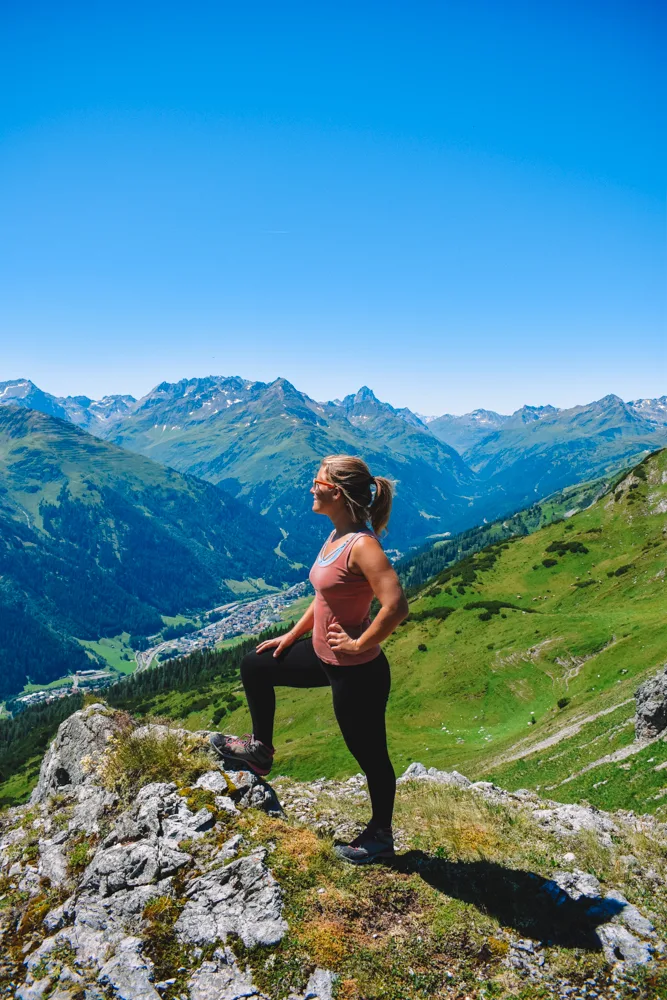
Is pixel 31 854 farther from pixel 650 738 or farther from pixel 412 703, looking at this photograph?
pixel 412 703

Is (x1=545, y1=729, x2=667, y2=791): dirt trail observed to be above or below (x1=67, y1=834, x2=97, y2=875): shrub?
below

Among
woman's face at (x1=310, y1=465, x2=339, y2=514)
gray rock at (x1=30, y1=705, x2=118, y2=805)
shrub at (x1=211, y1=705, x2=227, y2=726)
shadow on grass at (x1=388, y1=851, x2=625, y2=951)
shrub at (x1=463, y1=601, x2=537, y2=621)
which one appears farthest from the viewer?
shrub at (x1=211, y1=705, x2=227, y2=726)

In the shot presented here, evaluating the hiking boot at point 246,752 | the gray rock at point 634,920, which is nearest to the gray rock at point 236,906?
the hiking boot at point 246,752

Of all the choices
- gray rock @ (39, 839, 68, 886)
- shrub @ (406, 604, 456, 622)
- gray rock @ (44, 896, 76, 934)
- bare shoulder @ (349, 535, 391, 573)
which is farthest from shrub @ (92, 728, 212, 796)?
shrub @ (406, 604, 456, 622)

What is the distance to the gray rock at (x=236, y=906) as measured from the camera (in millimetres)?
6871

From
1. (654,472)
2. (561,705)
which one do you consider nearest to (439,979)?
(561,705)

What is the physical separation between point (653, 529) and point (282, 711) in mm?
73458

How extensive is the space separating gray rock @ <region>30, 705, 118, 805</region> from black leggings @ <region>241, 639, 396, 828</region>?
19.2 ft

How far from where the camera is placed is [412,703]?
56.8 m

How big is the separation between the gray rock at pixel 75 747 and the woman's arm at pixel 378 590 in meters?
8.75

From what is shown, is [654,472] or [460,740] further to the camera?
[654,472]

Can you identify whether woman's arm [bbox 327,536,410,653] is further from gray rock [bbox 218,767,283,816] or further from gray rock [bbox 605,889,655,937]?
gray rock [bbox 605,889,655,937]

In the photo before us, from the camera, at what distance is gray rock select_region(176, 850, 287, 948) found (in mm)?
6871

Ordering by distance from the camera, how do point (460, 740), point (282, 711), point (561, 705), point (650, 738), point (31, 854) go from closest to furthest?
point (31, 854)
point (650, 738)
point (561, 705)
point (460, 740)
point (282, 711)
